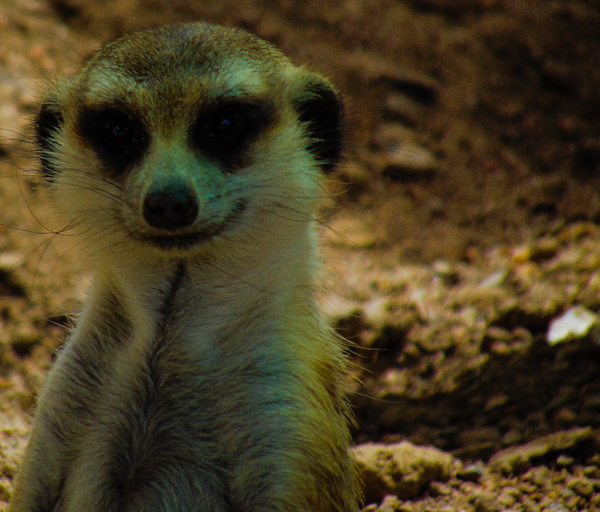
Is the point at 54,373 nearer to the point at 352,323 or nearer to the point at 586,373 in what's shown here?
the point at 352,323

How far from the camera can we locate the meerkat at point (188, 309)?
1979 millimetres

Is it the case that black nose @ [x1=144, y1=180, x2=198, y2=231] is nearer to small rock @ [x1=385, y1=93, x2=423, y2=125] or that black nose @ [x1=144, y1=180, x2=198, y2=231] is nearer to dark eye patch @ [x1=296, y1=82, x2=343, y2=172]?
dark eye patch @ [x1=296, y1=82, x2=343, y2=172]

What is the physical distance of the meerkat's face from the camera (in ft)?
6.84

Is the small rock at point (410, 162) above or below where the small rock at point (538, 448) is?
above

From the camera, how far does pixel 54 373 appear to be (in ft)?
7.11

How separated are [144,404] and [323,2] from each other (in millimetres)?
3920

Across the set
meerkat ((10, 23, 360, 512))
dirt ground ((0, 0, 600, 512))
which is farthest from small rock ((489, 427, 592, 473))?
meerkat ((10, 23, 360, 512))

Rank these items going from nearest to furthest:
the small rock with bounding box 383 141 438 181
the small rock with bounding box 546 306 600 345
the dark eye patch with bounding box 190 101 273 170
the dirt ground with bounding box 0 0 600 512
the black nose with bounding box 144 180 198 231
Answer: the black nose with bounding box 144 180 198 231, the dark eye patch with bounding box 190 101 273 170, the dirt ground with bounding box 0 0 600 512, the small rock with bounding box 546 306 600 345, the small rock with bounding box 383 141 438 181

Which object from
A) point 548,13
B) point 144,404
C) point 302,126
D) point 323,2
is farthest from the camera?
point 323,2

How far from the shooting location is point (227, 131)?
2.25 metres

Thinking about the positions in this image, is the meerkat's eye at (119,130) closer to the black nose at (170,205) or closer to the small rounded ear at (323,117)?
the black nose at (170,205)

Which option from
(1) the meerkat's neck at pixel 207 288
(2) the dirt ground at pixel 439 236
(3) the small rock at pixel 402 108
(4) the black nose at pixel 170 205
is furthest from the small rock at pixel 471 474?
(3) the small rock at pixel 402 108

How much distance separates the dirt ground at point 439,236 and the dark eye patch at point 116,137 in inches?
18.7

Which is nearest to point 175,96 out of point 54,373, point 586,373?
point 54,373
